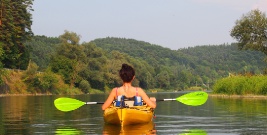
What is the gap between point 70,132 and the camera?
14594mm

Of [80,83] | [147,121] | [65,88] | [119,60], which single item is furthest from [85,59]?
[147,121]

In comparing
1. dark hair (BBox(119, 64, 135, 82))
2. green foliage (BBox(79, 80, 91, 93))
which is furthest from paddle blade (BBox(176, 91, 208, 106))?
green foliage (BBox(79, 80, 91, 93))

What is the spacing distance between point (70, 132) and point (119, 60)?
12684 cm

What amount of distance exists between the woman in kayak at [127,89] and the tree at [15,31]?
63647mm

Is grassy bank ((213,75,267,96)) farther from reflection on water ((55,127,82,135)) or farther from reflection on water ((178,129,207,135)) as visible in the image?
reflection on water ((55,127,82,135))

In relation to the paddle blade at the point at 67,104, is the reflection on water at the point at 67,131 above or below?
below

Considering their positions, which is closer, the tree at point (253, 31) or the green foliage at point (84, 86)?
the tree at point (253, 31)

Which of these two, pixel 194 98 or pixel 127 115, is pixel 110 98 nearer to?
pixel 127 115

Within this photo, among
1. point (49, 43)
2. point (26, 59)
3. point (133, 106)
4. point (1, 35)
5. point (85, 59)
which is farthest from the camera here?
point (49, 43)

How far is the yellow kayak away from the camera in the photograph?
49.3ft

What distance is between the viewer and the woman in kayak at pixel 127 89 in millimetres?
14500

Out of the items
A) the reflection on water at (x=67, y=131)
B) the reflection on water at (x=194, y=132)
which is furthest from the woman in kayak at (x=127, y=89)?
the reflection on water at (x=194, y=132)

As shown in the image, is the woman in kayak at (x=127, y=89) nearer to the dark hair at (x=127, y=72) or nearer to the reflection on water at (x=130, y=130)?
the dark hair at (x=127, y=72)

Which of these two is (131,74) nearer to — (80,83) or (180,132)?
(180,132)
